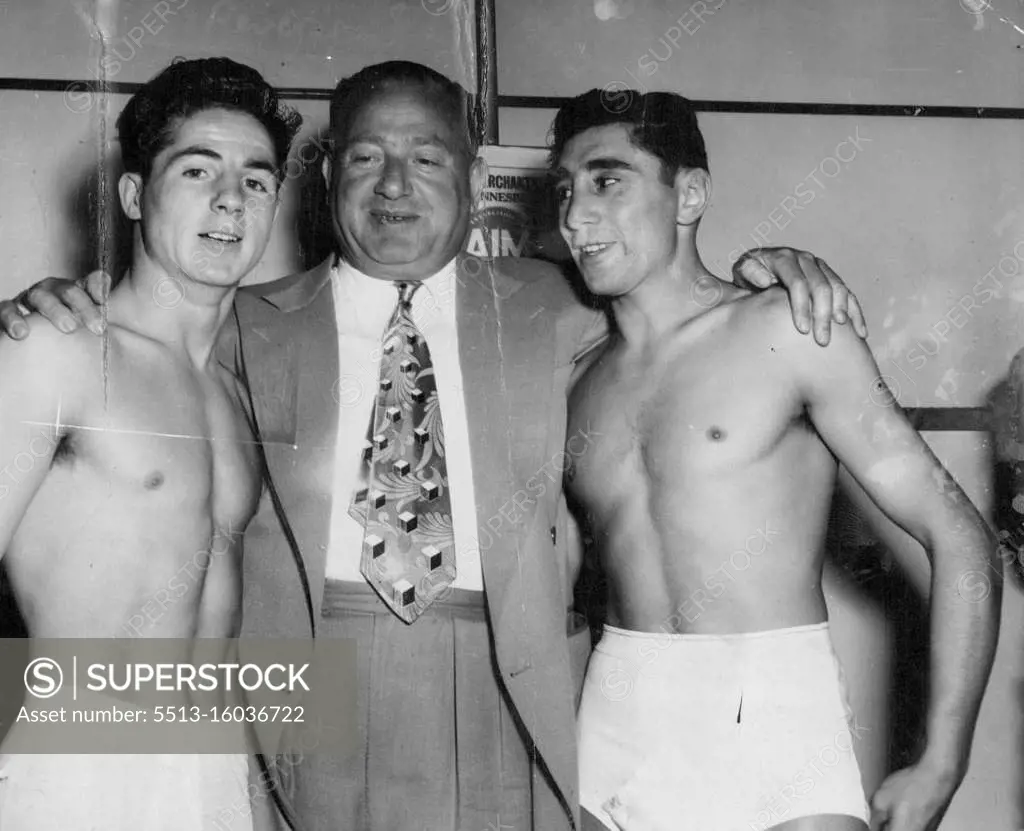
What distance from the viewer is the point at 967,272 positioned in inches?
52.9

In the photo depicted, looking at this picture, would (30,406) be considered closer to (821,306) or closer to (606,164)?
(606,164)

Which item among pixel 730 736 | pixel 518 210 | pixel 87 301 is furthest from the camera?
pixel 518 210

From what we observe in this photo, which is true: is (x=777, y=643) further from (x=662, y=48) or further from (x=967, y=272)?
(x=662, y=48)

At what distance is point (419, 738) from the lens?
3.65ft

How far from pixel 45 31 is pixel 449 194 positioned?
0.58m

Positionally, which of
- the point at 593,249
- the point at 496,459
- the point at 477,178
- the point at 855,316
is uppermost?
the point at 477,178

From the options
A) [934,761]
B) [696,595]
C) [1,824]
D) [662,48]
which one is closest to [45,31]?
[662,48]

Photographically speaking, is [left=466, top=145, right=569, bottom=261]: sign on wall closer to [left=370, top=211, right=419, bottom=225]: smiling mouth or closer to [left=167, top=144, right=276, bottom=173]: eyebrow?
[left=370, top=211, right=419, bottom=225]: smiling mouth

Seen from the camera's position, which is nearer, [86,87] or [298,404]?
[298,404]

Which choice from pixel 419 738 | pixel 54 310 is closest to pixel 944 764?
pixel 419 738

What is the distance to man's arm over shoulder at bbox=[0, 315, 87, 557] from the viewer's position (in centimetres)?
111

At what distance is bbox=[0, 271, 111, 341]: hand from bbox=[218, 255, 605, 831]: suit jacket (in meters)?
0.15

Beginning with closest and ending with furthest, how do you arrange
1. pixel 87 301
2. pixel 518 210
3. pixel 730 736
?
pixel 730 736, pixel 87 301, pixel 518 210

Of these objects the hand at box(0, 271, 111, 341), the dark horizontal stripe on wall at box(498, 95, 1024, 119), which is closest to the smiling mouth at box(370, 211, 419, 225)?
the hand at box(0, 271, 111, 341)
